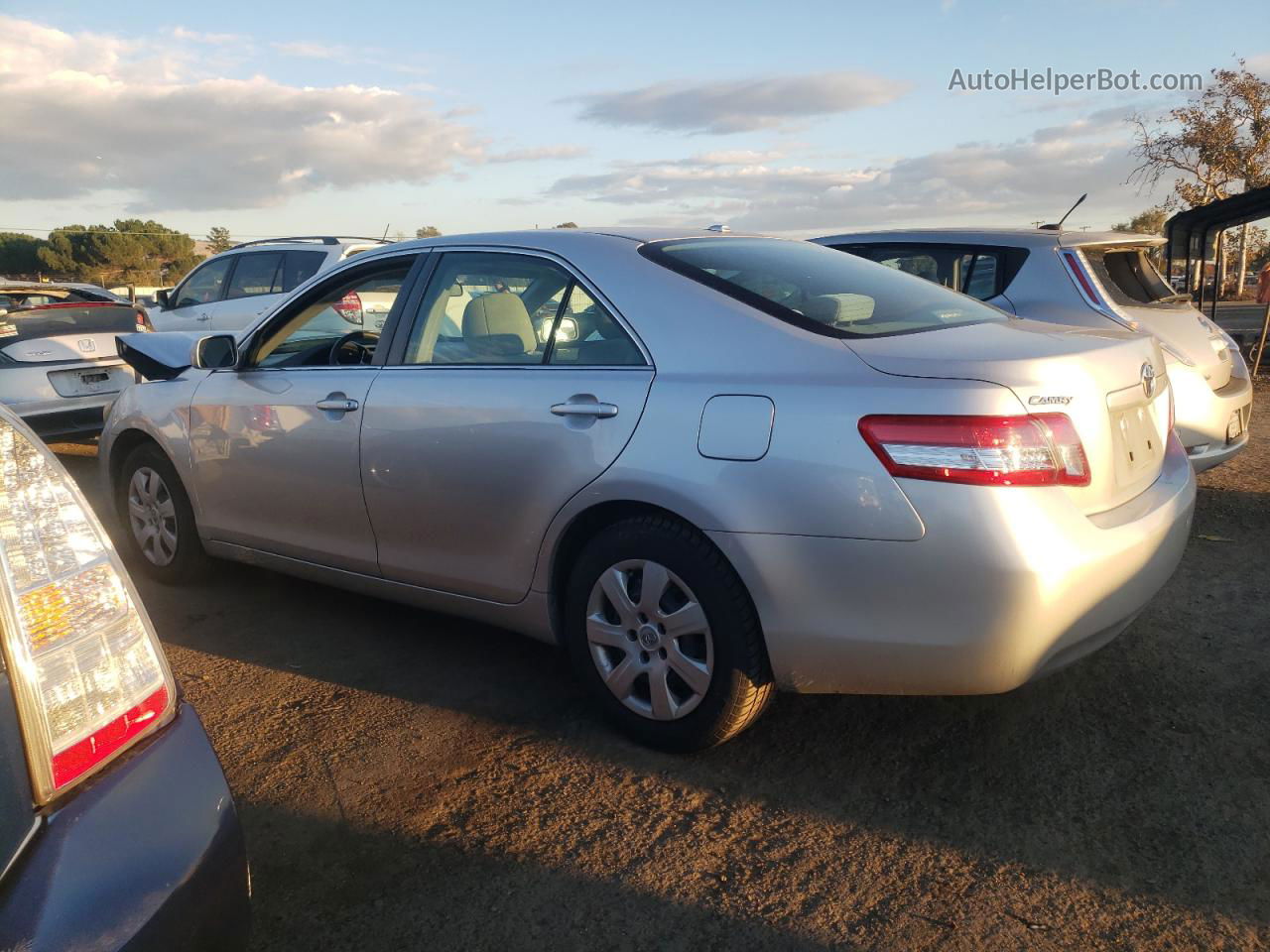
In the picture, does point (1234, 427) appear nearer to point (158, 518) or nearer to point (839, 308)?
point (839, 308)

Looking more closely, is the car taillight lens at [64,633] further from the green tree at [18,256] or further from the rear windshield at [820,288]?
the green tree at [18,256]

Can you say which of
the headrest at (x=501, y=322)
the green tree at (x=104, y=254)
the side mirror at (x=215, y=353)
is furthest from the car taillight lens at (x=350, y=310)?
the green tree at (x=104, y=254)

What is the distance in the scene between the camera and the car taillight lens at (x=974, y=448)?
98.0 inches

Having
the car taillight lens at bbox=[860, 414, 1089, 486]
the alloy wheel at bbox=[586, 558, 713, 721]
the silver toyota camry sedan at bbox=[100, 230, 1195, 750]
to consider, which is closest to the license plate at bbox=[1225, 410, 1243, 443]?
the silver toyota camry sedan at bbox=[100, 230, 1195, 750]

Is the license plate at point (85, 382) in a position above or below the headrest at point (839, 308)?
below

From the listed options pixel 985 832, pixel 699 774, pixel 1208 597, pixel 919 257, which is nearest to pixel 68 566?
pixel 699 774

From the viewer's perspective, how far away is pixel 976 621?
2.51m

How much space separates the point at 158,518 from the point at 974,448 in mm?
3807

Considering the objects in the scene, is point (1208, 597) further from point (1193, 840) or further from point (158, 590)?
point (158, 590)

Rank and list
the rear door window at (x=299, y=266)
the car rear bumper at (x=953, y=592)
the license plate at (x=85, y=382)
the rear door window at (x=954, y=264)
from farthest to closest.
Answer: the rear door window at (x=299, y=266), the license plate at (x=85, y=382), the rear door window at (x=954, y=264), the car rear bumper at (x=953, y=592)

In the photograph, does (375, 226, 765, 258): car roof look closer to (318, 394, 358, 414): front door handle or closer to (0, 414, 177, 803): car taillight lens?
(318, 394, 358, 414): front door handle

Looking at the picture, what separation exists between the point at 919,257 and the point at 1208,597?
8.74 feet

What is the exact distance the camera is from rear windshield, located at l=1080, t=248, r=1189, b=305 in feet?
17.9

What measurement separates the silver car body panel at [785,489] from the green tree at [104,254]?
62.2 meters
